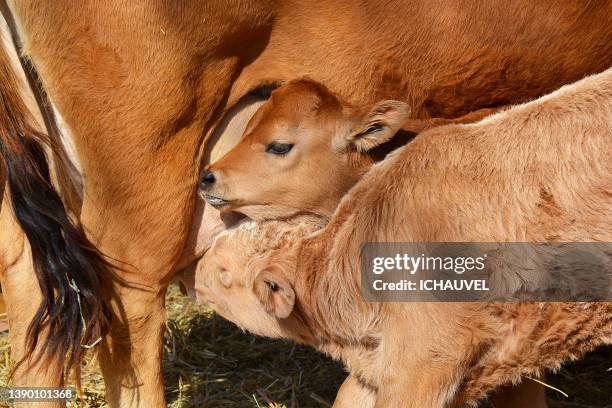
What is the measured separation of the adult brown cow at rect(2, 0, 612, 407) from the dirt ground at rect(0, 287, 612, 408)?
3.36 feet

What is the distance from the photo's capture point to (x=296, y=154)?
4.60 meters

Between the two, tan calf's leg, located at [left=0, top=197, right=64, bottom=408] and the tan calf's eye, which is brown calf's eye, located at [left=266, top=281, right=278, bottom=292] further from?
tan calf's leg, located at [left=0, top=197, right=64, bottom=408]

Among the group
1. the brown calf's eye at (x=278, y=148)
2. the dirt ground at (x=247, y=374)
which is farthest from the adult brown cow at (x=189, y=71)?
the dirt ground at (x=247, y=374)

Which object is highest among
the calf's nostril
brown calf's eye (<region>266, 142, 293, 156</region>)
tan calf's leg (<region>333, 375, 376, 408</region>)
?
brown calf's eye (<region>266, 142, 293, 156</region>)

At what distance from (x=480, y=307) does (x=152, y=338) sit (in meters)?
1.55

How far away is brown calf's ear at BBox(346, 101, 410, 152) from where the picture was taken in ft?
14.5

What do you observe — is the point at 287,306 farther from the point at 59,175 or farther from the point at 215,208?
the point at 59,175

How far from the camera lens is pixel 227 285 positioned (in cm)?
460

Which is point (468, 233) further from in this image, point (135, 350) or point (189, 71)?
point (135, 350)

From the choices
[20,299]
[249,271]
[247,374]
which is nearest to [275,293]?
[249,271]

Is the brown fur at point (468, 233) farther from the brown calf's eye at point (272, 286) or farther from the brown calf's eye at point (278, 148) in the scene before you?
the brown calf's eye at point (278, 148)

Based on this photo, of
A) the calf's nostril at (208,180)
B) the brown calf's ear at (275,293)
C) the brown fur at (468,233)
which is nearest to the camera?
the brown fur at (468,233)

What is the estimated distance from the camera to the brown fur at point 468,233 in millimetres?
3893

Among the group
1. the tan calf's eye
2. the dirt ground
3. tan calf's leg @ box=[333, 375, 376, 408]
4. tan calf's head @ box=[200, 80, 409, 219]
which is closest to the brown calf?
tan calf's head @ box=[200, 80, 409, 219]
